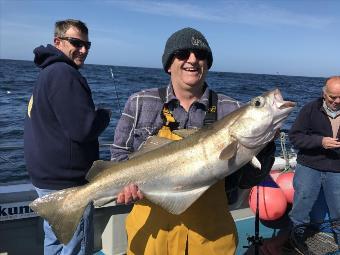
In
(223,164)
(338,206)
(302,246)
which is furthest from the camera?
(338,206)

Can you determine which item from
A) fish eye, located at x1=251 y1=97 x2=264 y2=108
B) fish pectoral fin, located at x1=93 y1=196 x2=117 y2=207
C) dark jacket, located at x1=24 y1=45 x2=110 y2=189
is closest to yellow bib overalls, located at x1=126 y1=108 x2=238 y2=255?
fish pectoral fin, located at x1=93 y1=196 x2=117 y2=207

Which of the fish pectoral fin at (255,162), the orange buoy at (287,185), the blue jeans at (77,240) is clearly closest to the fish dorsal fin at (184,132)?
the fish pectoral fin at (255,162)

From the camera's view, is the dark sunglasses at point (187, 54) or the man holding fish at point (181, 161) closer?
the man holding fish at point (181, 161)

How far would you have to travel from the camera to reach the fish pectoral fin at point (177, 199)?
9.99 feet

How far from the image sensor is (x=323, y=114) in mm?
6066

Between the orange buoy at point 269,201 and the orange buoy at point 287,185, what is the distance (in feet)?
0.99

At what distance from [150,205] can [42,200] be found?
88 centimetres

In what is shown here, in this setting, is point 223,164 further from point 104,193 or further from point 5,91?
point 5,91

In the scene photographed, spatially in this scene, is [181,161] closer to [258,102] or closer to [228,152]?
[228,152]

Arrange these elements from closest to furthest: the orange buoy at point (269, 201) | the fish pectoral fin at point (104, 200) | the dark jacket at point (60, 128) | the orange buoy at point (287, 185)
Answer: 1. the fish pectoral fin at point (104, 200)
2. the dark jacket at point (60, 128)
3. the orange buoy at point (269, 201)
4. the orange buoy at point (287, 185)

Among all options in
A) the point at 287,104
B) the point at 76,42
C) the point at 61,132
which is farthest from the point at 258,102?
the point at 76,42

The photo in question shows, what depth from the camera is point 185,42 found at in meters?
3.17

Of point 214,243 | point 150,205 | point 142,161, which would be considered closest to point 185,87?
point 142,161

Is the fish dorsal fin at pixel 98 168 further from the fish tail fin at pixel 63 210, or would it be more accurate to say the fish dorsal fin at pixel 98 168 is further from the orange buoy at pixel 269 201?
the orange buoy at pixel 269 201
